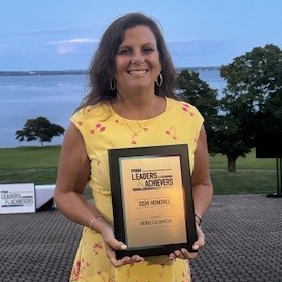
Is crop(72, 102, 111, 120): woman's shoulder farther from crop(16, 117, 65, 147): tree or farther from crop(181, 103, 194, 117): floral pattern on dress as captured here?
crop(16, 117, 65, 147): tree

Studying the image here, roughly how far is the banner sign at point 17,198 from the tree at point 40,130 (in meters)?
21.5

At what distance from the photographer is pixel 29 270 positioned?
7.66 meters

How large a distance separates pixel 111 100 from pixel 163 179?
15.8 inches

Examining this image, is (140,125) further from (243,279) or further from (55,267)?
(55,267)

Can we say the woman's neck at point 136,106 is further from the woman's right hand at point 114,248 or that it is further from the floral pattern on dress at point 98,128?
the woman's right hand at point 114,248

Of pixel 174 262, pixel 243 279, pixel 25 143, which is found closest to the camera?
pixel 174 262

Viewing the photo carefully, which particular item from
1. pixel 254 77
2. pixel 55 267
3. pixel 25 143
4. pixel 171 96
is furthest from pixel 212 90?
pixel 25 143

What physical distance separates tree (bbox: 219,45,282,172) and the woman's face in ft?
53.0

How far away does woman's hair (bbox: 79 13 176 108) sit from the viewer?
231 cm

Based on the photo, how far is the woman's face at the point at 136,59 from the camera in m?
2.28

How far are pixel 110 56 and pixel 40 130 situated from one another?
3323 centimetres

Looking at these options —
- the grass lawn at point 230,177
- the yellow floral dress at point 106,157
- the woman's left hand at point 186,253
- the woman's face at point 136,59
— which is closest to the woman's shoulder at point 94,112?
the yellow floral dress at point 106,157

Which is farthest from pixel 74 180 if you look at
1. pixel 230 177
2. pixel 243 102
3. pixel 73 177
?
pixel 243 102

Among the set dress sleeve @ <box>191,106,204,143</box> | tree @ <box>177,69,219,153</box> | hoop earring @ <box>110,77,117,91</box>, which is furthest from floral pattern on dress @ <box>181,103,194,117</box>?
tree @ <box>177,69,219,153</box>
